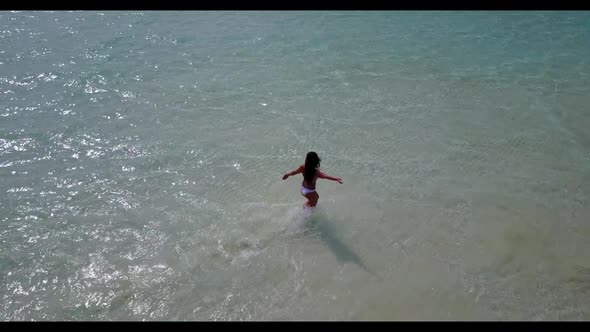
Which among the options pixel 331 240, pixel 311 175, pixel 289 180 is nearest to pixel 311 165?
pixel 311 175

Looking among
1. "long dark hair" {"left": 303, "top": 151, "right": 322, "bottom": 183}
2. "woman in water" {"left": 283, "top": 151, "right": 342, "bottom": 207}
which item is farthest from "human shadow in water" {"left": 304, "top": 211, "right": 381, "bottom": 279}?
"long dark hair" {"left": 303, "top": 151, "right": 322, "bottom": 183}

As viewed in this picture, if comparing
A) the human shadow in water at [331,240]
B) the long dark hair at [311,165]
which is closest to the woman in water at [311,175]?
the long dark hair at [311,165]

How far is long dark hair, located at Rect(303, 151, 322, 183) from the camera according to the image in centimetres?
596

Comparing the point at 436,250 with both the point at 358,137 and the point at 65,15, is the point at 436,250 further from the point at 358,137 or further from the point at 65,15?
the point at 65,15

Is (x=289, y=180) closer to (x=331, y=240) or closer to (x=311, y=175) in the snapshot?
(x=311, y=175)

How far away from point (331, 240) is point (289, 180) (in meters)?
1.59

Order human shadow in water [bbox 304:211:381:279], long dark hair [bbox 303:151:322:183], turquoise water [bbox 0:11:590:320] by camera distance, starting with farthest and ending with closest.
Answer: human shadow in water [bbox 304:211:381:279], long dark hair [bbox 303:151:322:183], turquoise water [bbox 0:11:590:320]

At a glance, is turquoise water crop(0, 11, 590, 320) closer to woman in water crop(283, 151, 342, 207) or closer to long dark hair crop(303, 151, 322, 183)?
woman in water crop(283, 151, 342, 207)

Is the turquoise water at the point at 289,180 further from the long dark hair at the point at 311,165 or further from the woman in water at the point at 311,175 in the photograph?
the long dark hair at the point at 311,165

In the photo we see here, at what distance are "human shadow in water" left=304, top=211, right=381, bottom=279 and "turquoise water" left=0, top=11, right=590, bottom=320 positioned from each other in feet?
0.09

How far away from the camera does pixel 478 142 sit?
8.51 meters

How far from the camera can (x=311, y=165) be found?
603 centimetres

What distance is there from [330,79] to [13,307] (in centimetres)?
832
